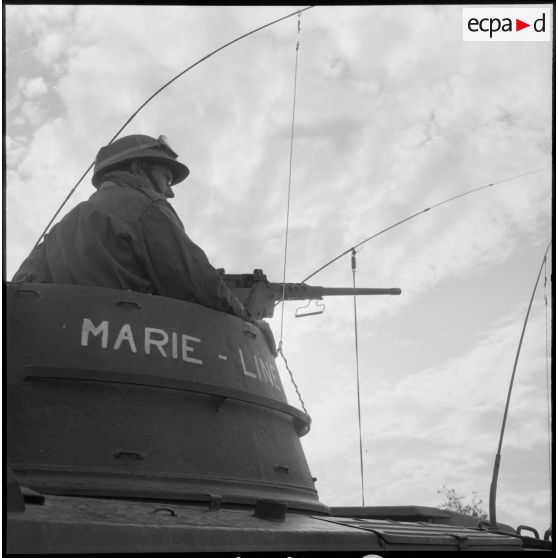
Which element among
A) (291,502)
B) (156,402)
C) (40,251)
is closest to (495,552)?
(291,502)

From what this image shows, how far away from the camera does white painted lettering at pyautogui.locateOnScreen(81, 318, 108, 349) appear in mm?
5137

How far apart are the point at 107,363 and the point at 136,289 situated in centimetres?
87

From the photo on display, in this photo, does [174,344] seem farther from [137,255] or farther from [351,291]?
[351,291]

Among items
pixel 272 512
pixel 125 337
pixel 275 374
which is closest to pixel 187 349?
pixel 125 337

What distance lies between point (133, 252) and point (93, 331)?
81 centimetres

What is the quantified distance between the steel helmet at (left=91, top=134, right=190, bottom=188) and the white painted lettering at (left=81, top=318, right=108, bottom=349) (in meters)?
1.71

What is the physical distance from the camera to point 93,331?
5188 mm

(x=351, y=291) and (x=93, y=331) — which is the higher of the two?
(x=351, y=291)

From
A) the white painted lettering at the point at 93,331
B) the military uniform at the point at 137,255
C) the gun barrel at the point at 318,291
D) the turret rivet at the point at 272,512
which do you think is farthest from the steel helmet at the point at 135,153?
the gun barrel at the point at 318,291

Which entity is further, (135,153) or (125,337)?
(135,153)

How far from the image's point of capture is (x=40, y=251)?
256 inches

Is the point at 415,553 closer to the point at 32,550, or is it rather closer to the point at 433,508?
the point at 32,550

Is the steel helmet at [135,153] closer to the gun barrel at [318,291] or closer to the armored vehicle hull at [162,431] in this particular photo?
the armored vehicle hull at [162,431]

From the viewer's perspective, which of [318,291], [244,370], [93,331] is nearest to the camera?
[93,331]
